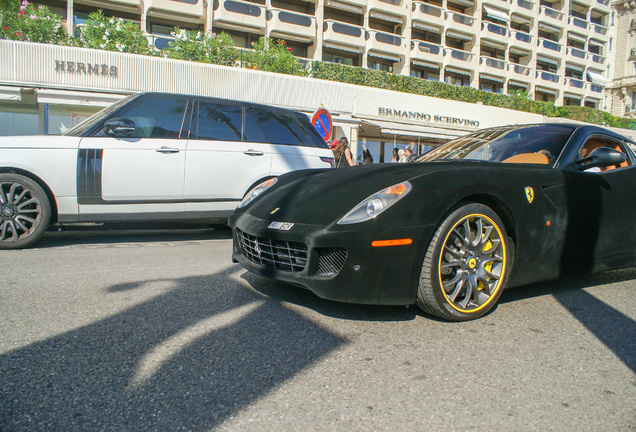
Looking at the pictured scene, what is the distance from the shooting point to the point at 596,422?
1.70 meters

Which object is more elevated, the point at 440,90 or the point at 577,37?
the point at 577,37

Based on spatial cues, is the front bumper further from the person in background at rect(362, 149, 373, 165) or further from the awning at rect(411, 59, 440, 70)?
the awning at rect(411, 59, 440, 70)

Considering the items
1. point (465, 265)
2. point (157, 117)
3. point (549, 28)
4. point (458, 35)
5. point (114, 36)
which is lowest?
point (465, 265)

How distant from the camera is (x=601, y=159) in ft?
10.6

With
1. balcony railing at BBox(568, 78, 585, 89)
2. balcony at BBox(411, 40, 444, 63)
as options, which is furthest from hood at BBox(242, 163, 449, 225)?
balcony railing at BBox(568, 78, 585, 89)

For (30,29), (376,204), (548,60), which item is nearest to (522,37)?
(548,60)

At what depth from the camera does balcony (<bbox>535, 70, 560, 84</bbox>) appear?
135ft

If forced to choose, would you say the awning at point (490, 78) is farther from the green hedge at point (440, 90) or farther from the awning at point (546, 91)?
the green hedge at point (440, 90)


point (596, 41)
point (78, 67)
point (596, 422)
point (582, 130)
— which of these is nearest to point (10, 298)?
point (596, 422)

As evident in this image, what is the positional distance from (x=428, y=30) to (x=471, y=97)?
34.9ft

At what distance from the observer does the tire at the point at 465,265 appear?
2.59 m

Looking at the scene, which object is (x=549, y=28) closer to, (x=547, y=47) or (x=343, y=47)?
(x=547, y=47)

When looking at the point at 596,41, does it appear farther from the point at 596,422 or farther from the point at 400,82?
the point at 596,422

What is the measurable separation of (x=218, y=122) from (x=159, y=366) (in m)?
4.13
